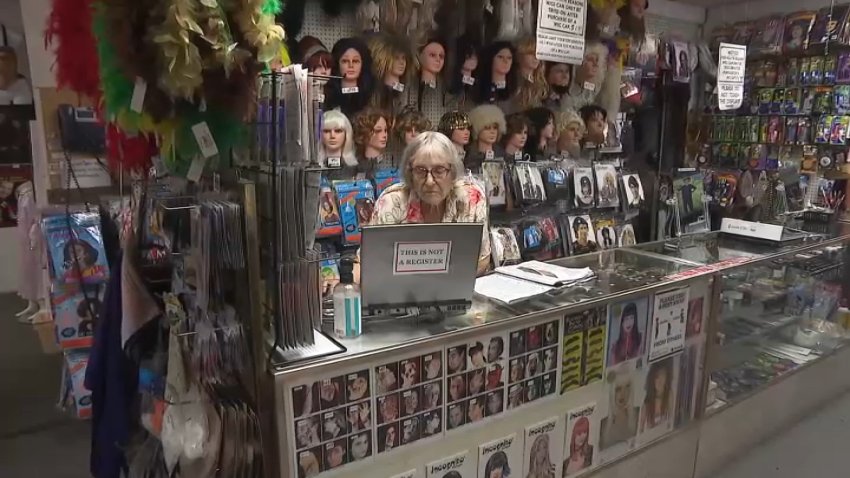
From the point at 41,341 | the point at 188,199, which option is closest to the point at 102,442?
the point at 188,199

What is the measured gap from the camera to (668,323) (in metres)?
2.09

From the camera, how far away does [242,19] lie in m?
1.27

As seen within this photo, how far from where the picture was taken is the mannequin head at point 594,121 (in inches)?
144

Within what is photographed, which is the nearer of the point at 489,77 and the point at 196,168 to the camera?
the point at 196,168

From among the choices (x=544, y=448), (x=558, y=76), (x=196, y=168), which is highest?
(x=558, y=76)

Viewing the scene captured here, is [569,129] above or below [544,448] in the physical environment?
above

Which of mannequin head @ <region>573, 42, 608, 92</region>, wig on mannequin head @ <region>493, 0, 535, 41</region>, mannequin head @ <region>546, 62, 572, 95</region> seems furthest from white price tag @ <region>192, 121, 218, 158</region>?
mannequin head @ <region>573, 42, 608, 92</region>

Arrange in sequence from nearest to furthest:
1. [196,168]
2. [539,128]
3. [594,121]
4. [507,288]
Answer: [196,168], [507,288], [539,128], [594,121]

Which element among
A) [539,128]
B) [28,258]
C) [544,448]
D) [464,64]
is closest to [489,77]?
[464,64]

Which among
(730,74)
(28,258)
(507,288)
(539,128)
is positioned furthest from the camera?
(28,258)

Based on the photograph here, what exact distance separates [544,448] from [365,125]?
1649 millimetres

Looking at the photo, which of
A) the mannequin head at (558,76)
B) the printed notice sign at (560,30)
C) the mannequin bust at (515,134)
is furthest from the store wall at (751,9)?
the printed notice sign at (560,30)

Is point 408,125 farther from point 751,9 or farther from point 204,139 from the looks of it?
point 751,9

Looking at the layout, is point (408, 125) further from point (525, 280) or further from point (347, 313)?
point (347, 313)
